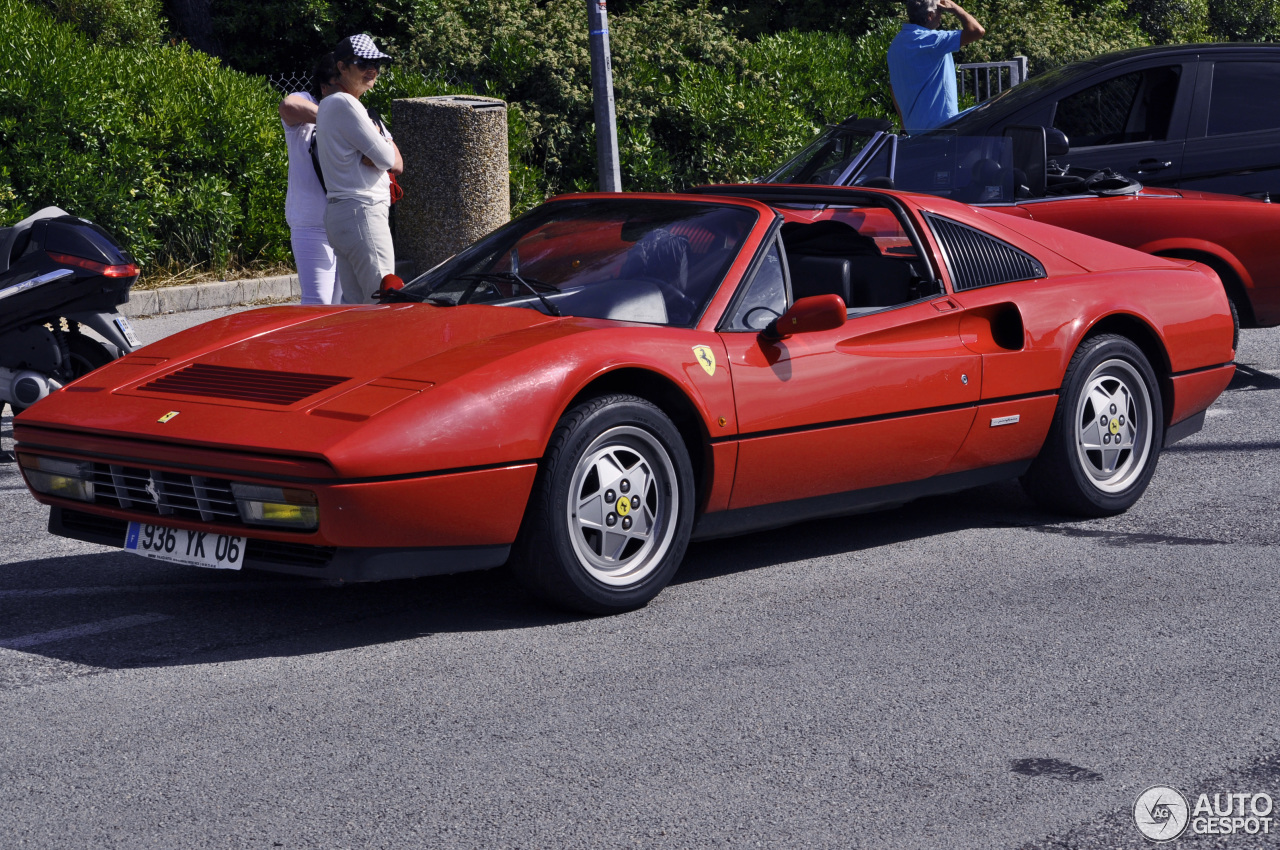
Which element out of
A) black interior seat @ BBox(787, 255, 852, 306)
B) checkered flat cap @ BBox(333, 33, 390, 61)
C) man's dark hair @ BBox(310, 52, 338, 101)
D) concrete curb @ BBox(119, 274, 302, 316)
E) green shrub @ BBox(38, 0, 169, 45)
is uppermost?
green shrub @ BBox(38, 0, 169, 45)

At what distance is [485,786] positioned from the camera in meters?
3.28

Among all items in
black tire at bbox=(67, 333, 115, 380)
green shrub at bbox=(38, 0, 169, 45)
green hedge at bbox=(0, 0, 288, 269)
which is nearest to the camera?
black tire at bbox=(67, 333, 115, 380)

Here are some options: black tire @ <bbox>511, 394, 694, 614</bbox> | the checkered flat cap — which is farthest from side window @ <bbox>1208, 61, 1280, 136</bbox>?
black tire @ <bbox>511, 394, 694, 614</bbox>

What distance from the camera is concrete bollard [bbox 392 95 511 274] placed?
11125 millimetres

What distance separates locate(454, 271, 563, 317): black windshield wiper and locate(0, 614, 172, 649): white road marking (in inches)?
59.5

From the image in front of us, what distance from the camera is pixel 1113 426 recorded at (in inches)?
228

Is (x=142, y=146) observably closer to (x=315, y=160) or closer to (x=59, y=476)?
(x=315, y=160)

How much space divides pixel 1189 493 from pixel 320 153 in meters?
4.29

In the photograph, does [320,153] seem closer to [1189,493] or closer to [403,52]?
[1189,493]

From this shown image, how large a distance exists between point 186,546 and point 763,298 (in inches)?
80.7

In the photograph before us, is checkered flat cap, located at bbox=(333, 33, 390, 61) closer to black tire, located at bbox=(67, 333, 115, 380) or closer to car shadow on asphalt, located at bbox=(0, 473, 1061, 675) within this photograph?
black tire, located at bbox=(67, 333, 115, 380)

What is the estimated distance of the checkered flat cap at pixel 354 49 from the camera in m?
7.09

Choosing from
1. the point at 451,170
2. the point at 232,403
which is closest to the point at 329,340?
the point at 232,403

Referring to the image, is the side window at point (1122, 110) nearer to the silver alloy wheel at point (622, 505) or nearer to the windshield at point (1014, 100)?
the windshield at point (1014, 100)
